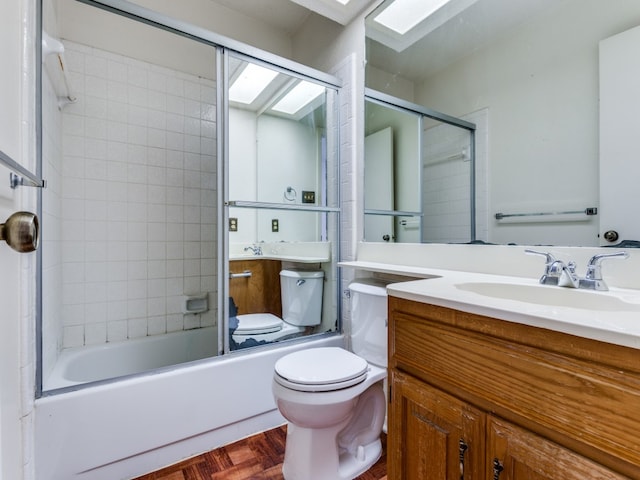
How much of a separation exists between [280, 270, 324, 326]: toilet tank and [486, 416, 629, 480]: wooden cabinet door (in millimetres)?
1460

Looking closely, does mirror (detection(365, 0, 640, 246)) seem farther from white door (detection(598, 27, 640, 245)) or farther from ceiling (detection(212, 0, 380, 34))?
ceiling (detection(212, 0, 380, 34))

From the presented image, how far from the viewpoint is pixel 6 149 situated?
0.89 m

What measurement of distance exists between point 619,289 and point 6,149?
5.88 ft

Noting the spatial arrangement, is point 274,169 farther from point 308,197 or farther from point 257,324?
point 257,324

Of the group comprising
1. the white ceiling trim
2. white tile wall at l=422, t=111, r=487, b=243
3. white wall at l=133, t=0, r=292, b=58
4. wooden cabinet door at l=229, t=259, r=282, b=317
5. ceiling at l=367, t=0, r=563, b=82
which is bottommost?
wooden cabinet door at l=229, t=259, r=282, b=317

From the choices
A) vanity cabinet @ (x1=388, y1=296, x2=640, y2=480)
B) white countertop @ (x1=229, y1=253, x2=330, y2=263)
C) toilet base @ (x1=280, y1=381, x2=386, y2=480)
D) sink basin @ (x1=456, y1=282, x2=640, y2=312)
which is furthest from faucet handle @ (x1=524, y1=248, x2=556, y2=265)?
white countertop @ (x1=229, y1=253, x2=330, y2=263)

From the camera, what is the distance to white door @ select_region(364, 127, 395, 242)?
192cm

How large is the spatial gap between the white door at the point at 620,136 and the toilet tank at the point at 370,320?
84cm

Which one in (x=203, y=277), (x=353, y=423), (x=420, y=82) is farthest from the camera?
(x=203, y=277)

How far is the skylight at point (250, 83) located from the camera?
1.90 meters

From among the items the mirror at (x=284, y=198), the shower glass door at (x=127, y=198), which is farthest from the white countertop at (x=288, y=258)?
the shower glass door at (x=127, y=198)

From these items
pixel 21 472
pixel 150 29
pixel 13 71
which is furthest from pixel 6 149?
pixel 150 29

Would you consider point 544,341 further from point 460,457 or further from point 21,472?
point 21,472

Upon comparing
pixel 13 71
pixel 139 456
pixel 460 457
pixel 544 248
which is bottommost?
pixel 139 456
